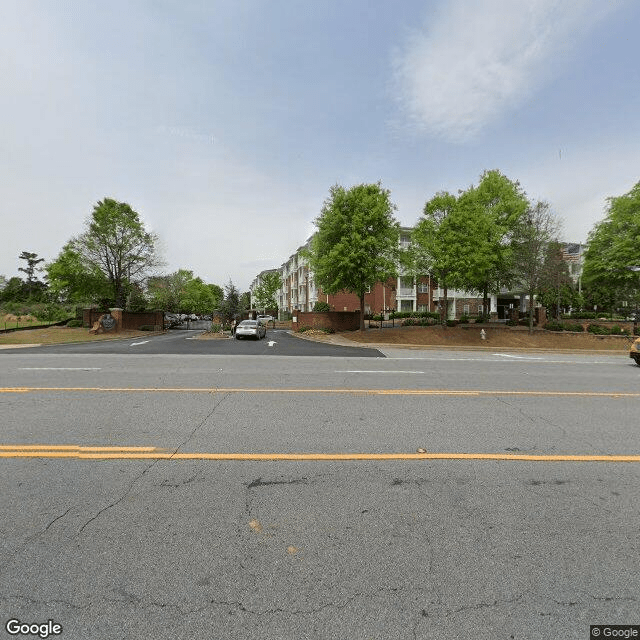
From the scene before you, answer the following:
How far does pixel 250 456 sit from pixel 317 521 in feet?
4.94

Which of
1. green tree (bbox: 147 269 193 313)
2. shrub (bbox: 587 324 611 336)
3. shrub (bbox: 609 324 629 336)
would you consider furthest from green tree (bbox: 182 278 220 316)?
shrub (bbox: 609 324 629 336)

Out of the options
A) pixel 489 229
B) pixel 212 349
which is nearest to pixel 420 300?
pixel 489 229

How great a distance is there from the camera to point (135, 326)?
3177cm

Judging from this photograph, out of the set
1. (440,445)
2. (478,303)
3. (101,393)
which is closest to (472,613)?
(440,445)

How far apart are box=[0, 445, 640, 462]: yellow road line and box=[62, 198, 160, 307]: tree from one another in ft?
105

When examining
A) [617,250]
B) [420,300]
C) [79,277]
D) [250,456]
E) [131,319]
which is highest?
[617,250]

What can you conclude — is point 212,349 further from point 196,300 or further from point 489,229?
point 196,300

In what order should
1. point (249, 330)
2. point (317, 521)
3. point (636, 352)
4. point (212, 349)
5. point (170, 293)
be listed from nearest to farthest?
point (317, 521) < point (636, 352) < point (212, 349) < point (249, 330) < point (170, 293)

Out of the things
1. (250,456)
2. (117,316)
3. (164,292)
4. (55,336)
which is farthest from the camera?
(164,292)

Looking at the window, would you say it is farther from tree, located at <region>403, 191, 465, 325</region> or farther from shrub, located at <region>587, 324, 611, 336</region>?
shrub, located at <region>587, 324, 611, 336</region>

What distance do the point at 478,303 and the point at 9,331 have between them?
50353mm

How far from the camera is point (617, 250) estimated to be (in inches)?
1031

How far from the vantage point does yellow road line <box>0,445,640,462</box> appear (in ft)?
13.5

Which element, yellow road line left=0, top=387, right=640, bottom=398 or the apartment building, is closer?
yellow road line left=0, top=387, right=640, bottom=398
